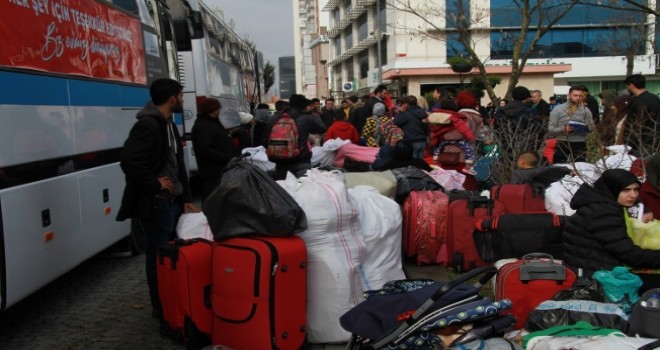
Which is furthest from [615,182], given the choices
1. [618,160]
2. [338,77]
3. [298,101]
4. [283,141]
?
[338,77]

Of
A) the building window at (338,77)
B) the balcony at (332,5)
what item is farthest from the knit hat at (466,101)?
the building window at (338,77)

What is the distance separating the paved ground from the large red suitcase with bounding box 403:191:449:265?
0.49 ft

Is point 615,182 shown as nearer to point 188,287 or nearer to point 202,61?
point 188,287

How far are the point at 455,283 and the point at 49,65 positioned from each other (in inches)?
153

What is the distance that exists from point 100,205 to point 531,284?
4211 millimetres

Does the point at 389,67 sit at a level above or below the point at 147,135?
above

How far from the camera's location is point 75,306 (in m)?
5.86

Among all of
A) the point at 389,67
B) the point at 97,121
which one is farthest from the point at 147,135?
A: the point at 389,67

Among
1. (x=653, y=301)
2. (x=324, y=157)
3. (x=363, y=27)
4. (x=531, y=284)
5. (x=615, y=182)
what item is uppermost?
(x=363, y=27)

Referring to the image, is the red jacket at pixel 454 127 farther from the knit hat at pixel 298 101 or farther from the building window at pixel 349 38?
the building window at pixel 349 38

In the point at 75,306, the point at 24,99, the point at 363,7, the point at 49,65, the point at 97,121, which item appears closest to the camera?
the point at 24,99

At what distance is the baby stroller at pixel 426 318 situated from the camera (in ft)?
10.6

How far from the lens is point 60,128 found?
17.7 ft

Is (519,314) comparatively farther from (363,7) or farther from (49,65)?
(363,7)
